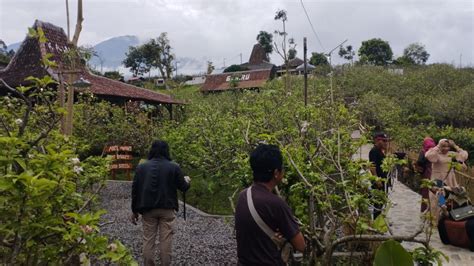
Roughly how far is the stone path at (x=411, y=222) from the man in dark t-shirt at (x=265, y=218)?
296cm

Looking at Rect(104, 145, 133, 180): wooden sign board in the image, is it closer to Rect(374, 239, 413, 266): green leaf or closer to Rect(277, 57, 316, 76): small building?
Rect(277, 57, 316, 76): small building

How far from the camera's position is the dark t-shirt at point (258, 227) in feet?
8.51

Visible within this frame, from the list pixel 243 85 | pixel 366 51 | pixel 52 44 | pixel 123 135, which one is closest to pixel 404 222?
pixel 123 135

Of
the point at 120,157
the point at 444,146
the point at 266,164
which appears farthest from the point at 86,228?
the point at 120,157

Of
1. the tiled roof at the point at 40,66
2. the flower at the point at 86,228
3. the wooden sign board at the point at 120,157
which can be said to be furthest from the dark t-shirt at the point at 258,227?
the tiled roof at the point at 40,66

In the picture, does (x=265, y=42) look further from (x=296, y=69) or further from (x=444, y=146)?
(x=444, y=146)

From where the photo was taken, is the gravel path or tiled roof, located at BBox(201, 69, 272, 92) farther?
tiled roof, located at BBox(201, 69, 272, 92)

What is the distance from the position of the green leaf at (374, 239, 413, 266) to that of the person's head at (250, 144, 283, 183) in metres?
0.73

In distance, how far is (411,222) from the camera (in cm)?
802

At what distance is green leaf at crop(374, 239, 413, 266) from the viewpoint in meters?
2.63

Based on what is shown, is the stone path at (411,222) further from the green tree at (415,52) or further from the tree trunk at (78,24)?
the green tree at (415,52)

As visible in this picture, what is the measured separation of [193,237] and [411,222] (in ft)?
12.4

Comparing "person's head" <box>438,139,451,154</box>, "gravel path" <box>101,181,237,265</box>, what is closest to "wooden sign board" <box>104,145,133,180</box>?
"gravel path" <box>101,181,237,265</box>

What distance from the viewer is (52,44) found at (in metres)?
16.3
